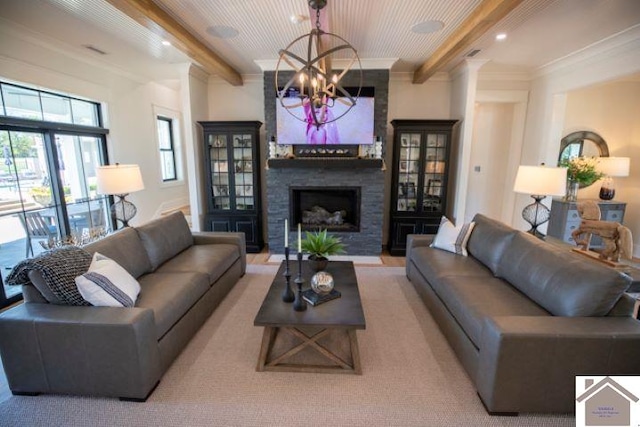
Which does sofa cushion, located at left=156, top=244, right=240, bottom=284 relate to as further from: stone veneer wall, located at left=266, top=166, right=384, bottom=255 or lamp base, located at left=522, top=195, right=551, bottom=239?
lamp base, located at left=522, top=195, right=551, bottom=239

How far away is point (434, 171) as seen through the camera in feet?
15.2

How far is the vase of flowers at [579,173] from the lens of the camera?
4.43 meters

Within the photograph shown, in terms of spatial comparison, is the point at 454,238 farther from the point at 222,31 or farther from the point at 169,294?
the point at 222,31

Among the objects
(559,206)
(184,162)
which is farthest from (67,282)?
(559,206)

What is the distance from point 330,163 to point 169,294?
2733 millimetres

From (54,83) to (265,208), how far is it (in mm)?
3104

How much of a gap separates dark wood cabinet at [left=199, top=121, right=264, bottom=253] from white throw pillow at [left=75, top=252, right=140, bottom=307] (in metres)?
2.64

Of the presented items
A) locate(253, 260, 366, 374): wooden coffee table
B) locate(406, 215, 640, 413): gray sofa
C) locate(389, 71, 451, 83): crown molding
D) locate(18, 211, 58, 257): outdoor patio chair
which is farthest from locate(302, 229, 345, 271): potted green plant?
locate(389, 71, 451, 83): crown molding

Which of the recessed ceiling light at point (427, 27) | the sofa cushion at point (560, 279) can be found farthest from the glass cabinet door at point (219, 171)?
the sofa cushion at point (560, 279)

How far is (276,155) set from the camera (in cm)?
446

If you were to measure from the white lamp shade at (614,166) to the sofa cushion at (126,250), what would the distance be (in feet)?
20.8

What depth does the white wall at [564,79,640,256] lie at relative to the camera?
4676 mm

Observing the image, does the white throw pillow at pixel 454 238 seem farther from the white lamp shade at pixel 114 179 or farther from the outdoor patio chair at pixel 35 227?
the outdoor patio chair at pixel 35 227

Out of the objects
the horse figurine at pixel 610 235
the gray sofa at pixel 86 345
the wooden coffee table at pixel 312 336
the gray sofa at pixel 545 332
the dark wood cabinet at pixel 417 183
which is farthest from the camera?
the dark wood cabinet at pixel 417 183
